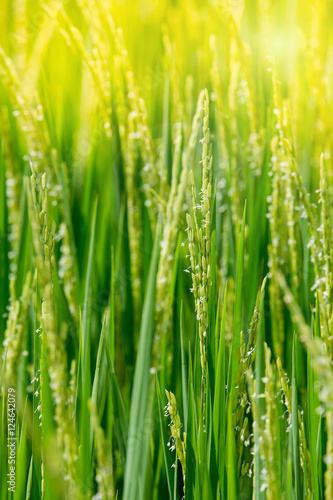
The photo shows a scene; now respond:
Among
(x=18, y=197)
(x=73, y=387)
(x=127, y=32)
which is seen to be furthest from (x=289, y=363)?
(x=127, y=32)

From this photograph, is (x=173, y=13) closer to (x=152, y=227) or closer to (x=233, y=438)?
(x=152, y=227)

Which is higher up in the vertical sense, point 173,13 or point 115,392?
point 173,13

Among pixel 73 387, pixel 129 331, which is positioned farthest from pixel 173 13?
pixel 73 387

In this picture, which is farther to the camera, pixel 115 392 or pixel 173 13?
pixel 173 13

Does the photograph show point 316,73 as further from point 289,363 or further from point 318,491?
point 318,491

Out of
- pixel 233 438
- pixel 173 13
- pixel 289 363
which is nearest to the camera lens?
pixel 233 438

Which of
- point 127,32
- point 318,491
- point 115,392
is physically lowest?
point 318,491

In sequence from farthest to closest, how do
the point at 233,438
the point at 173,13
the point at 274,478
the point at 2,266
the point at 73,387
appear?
the point at 173,13
the point at 2,266
the point at 73,387
the point at 233,438
the point at 274,478
